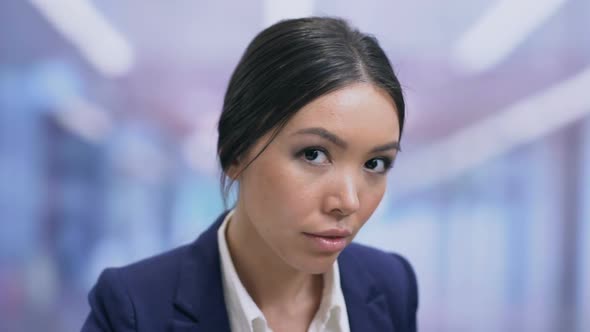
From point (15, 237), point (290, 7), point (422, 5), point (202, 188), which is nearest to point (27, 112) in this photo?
point (15, 237)

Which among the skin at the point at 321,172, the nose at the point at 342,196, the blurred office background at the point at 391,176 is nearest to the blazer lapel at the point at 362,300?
the skin at the point at 321,172

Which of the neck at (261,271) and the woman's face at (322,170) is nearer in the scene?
the woman's face at (322,170)

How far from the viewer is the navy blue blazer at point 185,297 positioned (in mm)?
1145

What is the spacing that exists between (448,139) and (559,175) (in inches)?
22.7

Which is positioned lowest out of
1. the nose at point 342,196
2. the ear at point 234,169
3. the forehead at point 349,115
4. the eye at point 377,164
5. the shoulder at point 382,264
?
the shoulder at point 382,264

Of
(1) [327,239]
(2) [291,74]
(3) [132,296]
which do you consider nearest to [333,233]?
(1) [327,239]

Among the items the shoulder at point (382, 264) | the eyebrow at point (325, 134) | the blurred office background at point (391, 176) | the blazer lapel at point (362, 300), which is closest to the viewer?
the eyebrow at point (325, 134)

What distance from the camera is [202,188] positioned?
281 cm

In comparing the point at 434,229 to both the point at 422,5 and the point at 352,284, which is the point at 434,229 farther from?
the point at 352,284

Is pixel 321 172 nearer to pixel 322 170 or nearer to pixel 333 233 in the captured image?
pixel 322 170

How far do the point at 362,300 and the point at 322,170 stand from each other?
38 centimetres

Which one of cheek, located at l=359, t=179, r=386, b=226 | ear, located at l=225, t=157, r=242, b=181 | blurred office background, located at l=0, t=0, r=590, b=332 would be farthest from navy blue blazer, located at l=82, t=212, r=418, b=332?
blurred office background, located at l=0, t=0, r=590, b=332

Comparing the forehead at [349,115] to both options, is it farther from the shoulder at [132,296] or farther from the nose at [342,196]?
the shoulder at [132,296]

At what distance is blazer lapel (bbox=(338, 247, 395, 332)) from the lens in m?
1.28
